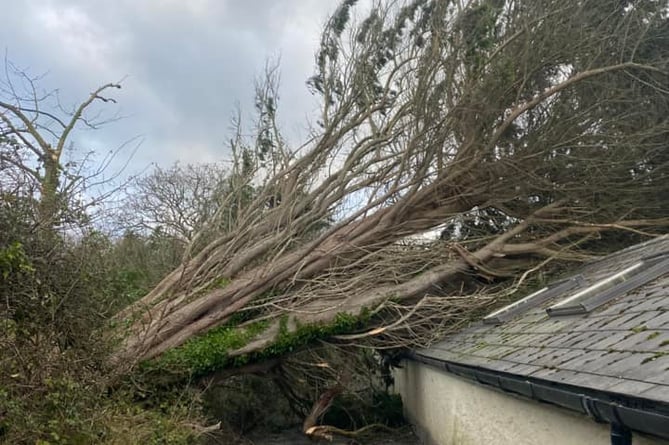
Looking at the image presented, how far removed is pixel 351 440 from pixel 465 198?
563 centimetres

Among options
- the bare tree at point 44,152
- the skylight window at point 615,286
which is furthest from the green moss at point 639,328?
the bare tree at point 44,152

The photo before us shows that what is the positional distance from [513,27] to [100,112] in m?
8.23

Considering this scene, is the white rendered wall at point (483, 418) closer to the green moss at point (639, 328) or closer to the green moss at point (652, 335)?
the green moss at point (652, 335)

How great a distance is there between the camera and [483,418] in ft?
22.4

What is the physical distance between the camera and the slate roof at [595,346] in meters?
3.54

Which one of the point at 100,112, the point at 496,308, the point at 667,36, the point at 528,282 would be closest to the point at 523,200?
the point at 528,282

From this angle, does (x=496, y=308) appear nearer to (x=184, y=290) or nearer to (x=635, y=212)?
(x=635, y=212)

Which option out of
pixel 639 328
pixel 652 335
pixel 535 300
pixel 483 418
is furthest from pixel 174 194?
pixel 652 335

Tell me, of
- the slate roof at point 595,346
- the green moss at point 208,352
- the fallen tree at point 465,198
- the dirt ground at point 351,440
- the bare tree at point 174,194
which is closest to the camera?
the slate roof at point 595,346

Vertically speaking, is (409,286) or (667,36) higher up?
(667,36)

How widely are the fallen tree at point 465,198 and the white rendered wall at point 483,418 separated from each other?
140 cm

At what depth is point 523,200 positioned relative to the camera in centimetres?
1157

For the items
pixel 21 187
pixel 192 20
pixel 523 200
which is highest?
pixel 192 20

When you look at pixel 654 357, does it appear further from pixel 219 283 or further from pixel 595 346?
pixel 219 283
